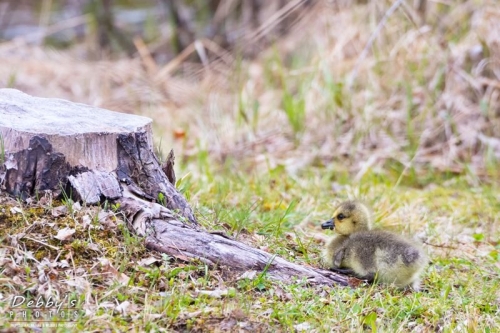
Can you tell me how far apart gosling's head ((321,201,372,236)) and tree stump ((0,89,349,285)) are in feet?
1.75

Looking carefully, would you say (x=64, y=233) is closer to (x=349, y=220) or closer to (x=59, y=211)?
(x=59, y=211)

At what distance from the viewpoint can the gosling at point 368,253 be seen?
4516mm

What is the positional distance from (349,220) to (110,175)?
169 centimetres

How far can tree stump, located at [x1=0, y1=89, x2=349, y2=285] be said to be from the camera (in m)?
4.12

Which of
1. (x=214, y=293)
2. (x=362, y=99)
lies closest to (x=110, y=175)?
(x=214, y=293)

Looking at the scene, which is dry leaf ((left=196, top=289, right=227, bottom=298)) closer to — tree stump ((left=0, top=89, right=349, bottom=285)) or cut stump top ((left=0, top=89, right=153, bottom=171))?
tree stump ((left=0, top=89, right=349, bottom=285))

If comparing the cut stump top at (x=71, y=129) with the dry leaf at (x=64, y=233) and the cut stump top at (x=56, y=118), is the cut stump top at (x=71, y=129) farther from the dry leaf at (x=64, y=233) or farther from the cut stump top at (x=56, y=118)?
the dry leaf at (x=64, y=233)

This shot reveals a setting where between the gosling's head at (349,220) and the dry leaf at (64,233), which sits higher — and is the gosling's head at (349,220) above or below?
below

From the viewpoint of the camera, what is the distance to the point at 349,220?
498 cm

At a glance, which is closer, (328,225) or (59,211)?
(59,211)

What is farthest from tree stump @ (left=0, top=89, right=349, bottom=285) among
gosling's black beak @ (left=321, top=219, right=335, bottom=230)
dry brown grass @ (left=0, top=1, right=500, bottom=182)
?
dry brown grass @ (left=0, top=1, right=500, bottom=182)

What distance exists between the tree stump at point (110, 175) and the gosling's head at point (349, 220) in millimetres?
533

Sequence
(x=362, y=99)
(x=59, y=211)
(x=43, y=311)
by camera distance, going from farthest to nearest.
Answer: (x=362, y=99)
(x=59, y=211)
(x=43, y=311)

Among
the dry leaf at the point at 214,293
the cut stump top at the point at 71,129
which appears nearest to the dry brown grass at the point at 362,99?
the cut stump top at the point at 71,129
